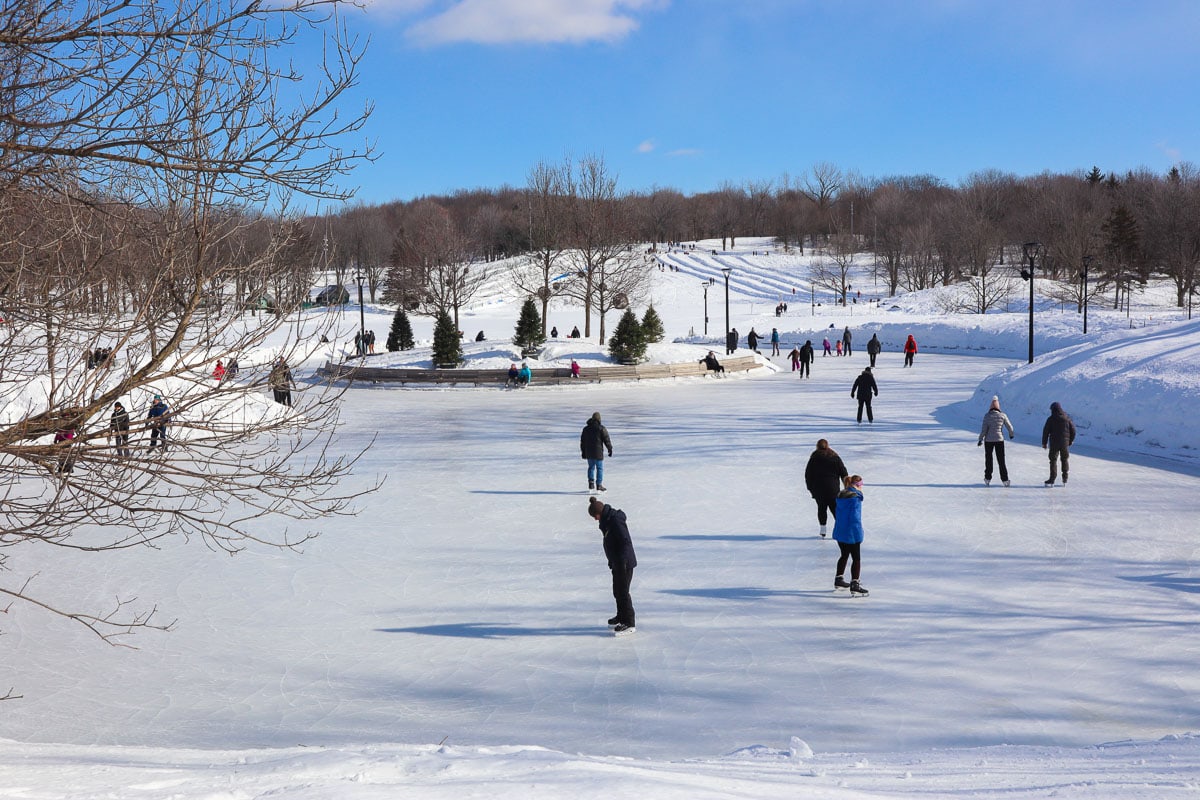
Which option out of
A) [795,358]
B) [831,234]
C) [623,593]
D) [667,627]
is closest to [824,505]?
[667,627]

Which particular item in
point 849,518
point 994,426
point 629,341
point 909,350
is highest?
point 629,341

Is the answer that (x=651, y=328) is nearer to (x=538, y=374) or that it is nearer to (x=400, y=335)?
(x=538, y=374)

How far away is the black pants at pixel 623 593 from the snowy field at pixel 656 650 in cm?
21

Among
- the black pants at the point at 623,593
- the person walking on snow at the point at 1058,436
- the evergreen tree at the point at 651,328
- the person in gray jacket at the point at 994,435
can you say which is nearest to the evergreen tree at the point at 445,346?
the evergreen tree at the point at 651,328

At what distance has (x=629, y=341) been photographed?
3303 cm

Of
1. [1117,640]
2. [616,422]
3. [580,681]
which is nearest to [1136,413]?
[616,422]

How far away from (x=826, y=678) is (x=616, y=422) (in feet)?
48.2

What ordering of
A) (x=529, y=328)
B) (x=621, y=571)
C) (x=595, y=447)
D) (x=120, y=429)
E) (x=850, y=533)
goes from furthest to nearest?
(x=529, y=328), (x=595, y=447), (x=850, y=533), (x=621, y=571), (x=120, y=429)

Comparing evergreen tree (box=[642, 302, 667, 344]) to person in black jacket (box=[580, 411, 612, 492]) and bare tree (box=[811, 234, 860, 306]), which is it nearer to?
person in black jacket (box=[580, 411, 612, 492])

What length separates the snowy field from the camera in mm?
5098

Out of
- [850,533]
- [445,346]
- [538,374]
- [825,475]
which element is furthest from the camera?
[445,346]

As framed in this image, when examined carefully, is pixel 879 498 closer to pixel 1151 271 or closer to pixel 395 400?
pixel 395 400

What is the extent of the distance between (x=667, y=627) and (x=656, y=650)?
0.53 metres

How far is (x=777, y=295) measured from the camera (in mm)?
86438
